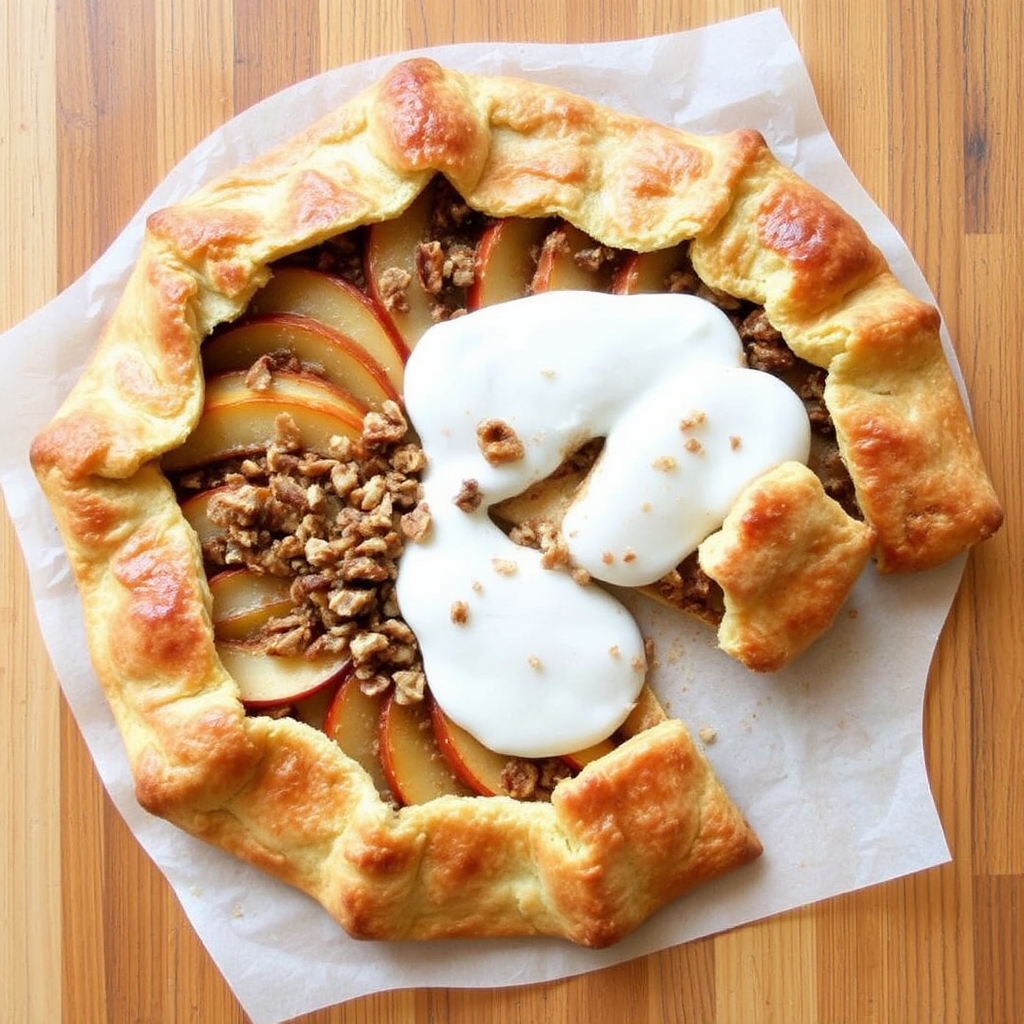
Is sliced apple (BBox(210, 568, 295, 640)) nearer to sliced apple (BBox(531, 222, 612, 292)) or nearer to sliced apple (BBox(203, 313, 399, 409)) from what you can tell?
sliced apple (BBox(203, 313, 399, 409))

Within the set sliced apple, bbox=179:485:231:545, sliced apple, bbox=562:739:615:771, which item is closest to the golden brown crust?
sliced apple, bbox=562:739:615:771

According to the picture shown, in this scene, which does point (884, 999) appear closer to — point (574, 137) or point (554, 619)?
point (554, 619)

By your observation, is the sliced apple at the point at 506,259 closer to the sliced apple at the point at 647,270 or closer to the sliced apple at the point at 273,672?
the sliced apple at the point at 647,270

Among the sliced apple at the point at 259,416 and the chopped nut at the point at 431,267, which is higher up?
the chopped nut at the point at 431,267

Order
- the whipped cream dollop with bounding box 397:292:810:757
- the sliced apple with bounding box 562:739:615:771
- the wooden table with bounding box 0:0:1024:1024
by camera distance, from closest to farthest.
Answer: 1. the whipped cream dollop with bounding box 397:292:810:757
2. the sliced apple with bounding box 562:739:615:771
3. the wooden table with bounding box 0:0:1024:1024

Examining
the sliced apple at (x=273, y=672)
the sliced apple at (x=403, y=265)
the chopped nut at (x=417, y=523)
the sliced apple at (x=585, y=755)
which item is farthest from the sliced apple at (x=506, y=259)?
the sliced apple at (x=585, y=755)

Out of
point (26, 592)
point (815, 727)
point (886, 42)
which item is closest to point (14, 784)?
point (26, 592)

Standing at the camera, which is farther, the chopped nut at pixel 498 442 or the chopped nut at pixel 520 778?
the chopped nut at pixel 520 778

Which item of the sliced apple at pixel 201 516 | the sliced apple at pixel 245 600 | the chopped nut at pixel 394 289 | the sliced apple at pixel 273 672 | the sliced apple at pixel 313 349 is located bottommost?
the sliced apple at pixel 273 672
